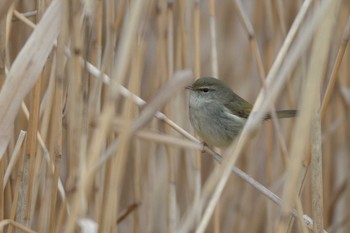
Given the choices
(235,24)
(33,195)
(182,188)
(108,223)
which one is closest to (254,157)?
(182,188)

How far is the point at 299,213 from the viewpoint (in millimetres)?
1533

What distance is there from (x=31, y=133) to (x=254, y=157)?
5.12ft

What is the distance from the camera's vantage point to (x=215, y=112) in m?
2.58

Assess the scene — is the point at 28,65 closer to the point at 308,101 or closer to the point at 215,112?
the point at 308,101

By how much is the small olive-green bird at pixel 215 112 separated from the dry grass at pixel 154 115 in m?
0.12

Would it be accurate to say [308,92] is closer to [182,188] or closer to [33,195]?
[33,195]

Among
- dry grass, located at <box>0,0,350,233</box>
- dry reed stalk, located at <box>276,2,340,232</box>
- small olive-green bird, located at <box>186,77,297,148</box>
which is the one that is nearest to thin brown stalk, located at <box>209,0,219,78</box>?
dry grass, located at <box>0,0,350,233</box>

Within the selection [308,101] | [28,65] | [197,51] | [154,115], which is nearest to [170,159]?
[197,51]

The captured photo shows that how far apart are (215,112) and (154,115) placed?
0.91 meters

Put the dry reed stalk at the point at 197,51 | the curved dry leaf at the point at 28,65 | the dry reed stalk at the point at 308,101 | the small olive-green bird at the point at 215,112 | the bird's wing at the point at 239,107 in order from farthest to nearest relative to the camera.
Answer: the bird's wing at the point at 239,107 < the small olive-green bird at the point at 215,112 < the dry reed stalk at the point at 197,51 < the curved dry leaf at the point at 28,65 < the dry reed stalk at the point at 308,101

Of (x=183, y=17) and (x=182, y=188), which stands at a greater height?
(x=183, y=17)

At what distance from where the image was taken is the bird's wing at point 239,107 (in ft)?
8.46

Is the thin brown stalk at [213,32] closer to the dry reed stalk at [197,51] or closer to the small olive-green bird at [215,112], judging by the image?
the dry reed stalk at [197,51]

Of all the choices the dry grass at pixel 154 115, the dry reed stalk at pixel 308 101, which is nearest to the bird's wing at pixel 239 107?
the dry grass at pixel 154 115
